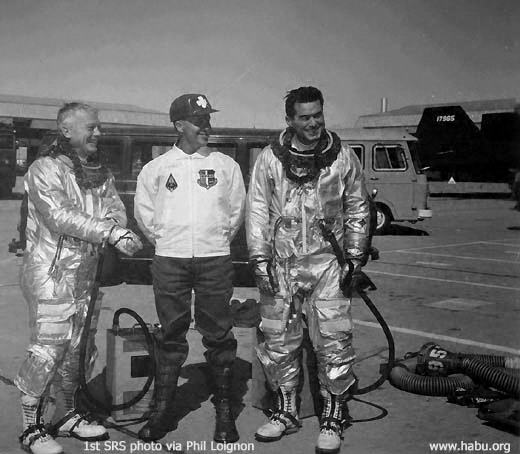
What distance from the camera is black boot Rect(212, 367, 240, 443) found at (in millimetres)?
3500

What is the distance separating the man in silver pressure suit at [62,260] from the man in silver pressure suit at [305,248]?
2.48ft

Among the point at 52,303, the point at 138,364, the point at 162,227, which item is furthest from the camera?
the point at 138,364

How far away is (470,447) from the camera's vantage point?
11.1ft

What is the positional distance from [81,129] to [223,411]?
171cm

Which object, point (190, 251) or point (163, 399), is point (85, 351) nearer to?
point (163, 399)

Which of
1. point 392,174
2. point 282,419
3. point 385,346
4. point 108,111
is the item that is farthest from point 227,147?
point 392,174

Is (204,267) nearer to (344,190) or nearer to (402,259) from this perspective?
(344,190)

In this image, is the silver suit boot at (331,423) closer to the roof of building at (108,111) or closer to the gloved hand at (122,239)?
the gloved hand at (122,239)

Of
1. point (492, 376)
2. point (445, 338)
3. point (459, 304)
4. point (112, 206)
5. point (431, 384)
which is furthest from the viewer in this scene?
point (459, 304)

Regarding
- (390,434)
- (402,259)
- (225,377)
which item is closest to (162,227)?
(225,377)

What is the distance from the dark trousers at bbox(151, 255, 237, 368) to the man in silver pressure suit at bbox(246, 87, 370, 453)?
205 mm

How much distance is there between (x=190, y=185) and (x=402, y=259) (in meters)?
7.69

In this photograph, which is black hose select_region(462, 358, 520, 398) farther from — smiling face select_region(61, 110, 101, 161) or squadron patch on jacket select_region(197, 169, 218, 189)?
smiling face select_region(61, 110, 101, 161)

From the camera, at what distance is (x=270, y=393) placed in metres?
3.93
